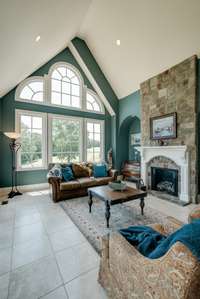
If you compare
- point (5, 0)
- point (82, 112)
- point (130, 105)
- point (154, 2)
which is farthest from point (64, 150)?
point (154, 2)

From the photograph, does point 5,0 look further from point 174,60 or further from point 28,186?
point 28,186

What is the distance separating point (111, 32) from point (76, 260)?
5.58 meters

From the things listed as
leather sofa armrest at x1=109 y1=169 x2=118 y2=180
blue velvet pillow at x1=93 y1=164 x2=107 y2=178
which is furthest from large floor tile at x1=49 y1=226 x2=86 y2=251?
leather sofa armrest at x1=109 y1=169 x2=118 y2=180

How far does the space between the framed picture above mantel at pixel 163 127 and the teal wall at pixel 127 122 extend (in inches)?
40.0

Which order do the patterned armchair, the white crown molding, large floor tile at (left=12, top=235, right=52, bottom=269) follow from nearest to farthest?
1. the patterned armchair
2. large floor tile at (left=12, top=235, right=52, bottom=269)
3. the white crown molding

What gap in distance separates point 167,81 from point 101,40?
103 inches

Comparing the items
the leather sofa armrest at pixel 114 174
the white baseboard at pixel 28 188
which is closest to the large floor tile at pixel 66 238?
the leather sofa armrest at pixel 114 174

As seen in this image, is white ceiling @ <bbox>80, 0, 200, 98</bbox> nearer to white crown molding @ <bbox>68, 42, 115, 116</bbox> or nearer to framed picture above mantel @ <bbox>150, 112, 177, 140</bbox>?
white crown molding @ <bbox>68, 42, 115, 116</bbox>

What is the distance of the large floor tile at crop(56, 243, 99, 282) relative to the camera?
157cm

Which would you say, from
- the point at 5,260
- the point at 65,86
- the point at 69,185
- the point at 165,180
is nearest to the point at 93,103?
the point at 65,86

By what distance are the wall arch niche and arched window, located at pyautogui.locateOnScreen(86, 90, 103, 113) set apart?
4.16 feet

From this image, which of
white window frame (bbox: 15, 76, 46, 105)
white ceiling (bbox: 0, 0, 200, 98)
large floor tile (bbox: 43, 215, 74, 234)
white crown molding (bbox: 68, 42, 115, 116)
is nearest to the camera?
white ceiling (bbox: 0, 0, 200, 98)

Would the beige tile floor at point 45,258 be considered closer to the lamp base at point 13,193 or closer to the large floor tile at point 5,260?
the large floor tile at point 5,260

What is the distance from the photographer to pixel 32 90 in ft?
15.8
